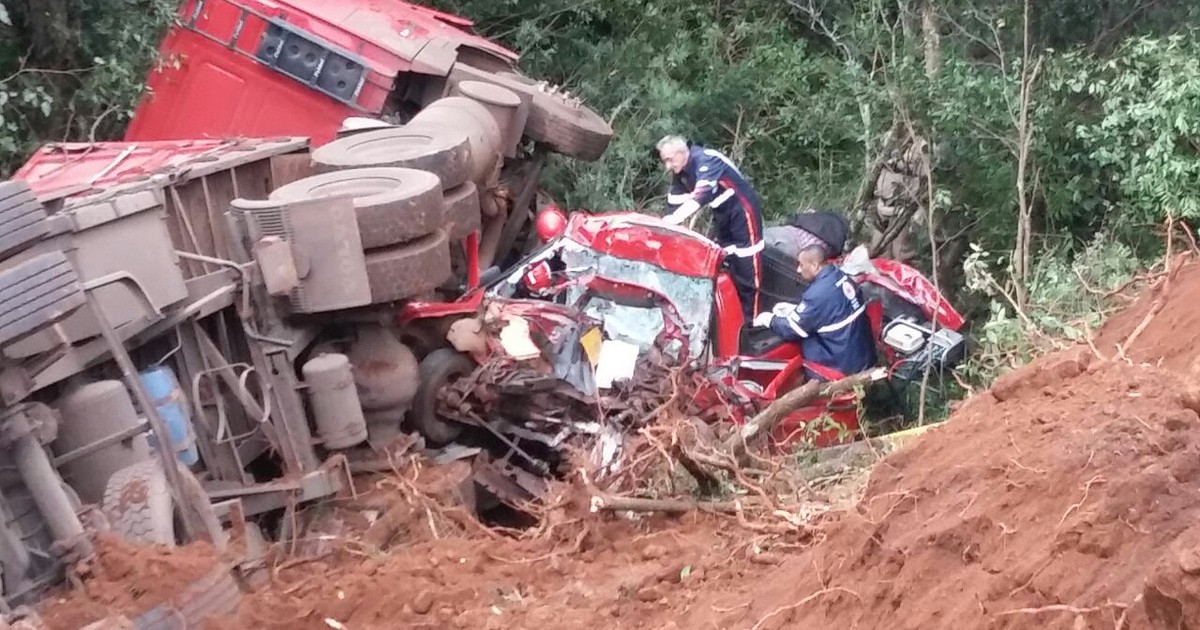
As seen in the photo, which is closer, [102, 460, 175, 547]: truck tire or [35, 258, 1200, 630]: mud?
[35, 258, 1200, 630]: mud

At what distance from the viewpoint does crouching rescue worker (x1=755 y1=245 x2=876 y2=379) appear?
24.6ft

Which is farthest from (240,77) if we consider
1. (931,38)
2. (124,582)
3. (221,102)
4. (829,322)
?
(931,38)

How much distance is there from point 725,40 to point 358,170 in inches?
338

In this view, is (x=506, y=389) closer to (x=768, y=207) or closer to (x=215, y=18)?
(x=215, y=18)

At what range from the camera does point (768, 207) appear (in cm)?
1223

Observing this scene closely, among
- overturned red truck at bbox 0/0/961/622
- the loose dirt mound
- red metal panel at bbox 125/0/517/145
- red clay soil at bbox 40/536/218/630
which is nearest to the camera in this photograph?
the loose dirt mound

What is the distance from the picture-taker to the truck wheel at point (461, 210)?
6454 millimetres

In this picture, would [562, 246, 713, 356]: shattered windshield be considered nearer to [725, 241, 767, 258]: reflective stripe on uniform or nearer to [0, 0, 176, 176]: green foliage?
[725, 241, 767, 258]: reflective stripe on uniform

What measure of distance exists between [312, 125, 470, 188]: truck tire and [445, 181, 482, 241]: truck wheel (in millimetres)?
52

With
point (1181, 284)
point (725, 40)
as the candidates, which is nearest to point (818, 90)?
point (725, 40)

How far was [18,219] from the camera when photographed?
12.8ft

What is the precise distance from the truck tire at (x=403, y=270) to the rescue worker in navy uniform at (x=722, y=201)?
3.14m

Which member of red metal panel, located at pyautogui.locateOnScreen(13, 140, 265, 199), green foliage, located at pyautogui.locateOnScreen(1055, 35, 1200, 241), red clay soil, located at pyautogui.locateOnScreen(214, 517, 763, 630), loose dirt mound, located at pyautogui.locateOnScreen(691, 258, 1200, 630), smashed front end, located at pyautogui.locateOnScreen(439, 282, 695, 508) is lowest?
smashed front end, located at pyautogui.locateOnScreen(439, 282, 695, 508)

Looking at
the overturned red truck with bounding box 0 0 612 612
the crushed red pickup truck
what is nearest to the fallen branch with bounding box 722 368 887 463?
the crushed red pickup truck
